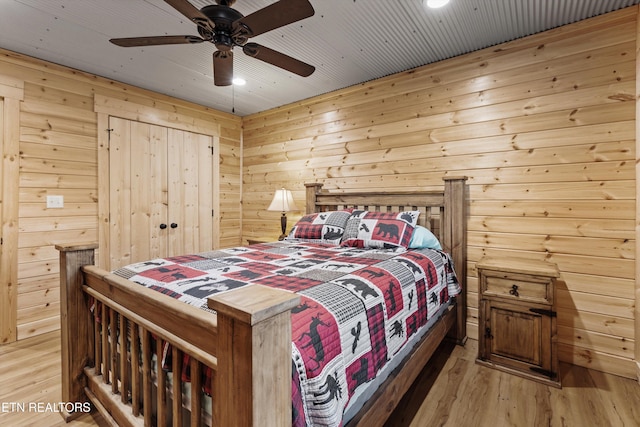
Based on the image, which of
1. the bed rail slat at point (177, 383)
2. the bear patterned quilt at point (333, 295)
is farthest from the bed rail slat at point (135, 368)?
the bed rail slat at point (177, 383)

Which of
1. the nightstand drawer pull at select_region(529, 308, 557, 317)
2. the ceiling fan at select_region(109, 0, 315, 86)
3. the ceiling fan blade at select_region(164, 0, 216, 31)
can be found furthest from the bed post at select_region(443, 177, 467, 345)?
the ceiling fan blade at select_region(164, 0, 216, 31)

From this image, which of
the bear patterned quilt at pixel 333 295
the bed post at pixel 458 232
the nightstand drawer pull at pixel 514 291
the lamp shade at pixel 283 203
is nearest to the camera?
the bear patterned quilt at pixel 333 295

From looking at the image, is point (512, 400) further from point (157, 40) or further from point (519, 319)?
point (157, 40)

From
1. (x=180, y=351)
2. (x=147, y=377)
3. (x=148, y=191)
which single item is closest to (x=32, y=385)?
(x=147, y=377)

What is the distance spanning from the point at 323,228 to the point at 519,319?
159 centimetres

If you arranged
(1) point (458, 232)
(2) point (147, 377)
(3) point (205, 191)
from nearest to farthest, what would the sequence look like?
(2) point (147, 377)
(1) point (458, 232)
(3) point (205, 191)

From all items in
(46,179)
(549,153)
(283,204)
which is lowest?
(283,204)

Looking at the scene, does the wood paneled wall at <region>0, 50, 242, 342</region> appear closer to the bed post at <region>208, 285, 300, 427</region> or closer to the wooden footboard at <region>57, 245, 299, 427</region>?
the wooden footboard at <region>57, 245, 299, 427</region>

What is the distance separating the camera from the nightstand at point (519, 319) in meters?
1.94

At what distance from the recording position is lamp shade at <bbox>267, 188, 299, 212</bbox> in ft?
11.7

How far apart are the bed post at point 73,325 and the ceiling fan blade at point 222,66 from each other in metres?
1.29

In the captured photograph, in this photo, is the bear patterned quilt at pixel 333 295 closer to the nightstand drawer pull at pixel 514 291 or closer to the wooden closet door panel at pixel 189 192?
the nightstand drawer pull at pixel 514 291

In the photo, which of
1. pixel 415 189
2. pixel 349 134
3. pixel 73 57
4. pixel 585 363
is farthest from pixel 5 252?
pixel 585 363

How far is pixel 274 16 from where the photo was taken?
1.55 meters
